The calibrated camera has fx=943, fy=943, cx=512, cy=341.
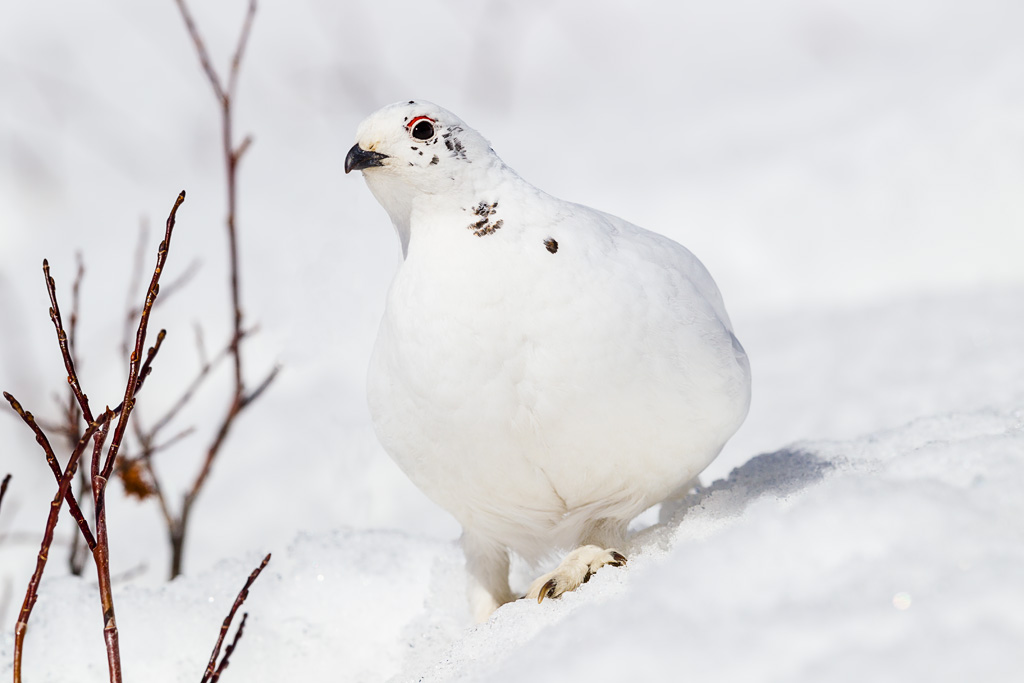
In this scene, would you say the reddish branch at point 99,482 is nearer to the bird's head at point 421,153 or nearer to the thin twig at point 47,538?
the thin twig at point 47,538

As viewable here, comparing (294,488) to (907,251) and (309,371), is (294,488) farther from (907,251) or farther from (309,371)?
(907,251)

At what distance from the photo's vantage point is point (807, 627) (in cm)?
118

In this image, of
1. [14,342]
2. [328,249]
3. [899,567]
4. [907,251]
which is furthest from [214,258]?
[899,567]

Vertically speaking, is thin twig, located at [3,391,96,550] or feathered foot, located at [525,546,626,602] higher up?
thin twig, located at [3,391,96,550]

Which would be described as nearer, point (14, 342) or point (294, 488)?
point (294, 488)

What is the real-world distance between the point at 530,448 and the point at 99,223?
6.03m

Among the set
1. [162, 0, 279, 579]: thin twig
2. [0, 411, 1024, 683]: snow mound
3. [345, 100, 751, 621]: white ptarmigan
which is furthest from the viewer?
[162, 0, 279, 579]: thin twig

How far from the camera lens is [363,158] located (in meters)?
1.99

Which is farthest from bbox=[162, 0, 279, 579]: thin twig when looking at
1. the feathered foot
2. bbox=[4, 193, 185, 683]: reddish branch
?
bbox=[4, 193, 185, 683]: reddish branch

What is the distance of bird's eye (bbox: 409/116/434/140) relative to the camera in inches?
78.3

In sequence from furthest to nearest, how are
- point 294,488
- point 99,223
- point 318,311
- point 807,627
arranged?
1. point 99,223
2. point 318,311
3. point 294,488
4. point 807,627

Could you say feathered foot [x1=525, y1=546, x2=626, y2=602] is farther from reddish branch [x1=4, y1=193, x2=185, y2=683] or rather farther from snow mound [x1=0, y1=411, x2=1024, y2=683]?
reddish branch [x1=4, y1=193, x2=185, y2=683]

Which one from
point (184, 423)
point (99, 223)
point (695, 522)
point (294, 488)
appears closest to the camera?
point (695, 522)

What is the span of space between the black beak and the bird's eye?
0.08 meters
